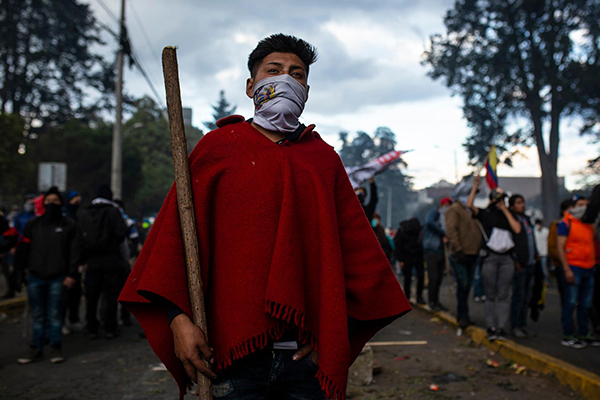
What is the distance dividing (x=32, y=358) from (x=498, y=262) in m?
6.00

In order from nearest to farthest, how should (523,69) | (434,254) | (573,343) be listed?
(573,343) → (434,254) → (523,69)

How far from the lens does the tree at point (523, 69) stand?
2755 cm

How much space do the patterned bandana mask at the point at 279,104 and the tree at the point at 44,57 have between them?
3762 cm

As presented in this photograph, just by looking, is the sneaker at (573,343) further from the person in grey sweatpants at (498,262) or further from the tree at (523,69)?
the tree at (523,69)

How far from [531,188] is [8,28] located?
314ft

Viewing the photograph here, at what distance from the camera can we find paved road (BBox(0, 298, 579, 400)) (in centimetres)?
534

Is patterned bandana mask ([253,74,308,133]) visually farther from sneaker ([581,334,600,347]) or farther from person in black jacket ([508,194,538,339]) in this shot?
sneaker ([581,334,600,347])

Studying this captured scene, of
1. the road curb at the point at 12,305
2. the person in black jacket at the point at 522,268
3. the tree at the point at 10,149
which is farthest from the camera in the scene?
the tree at the point at 10,149

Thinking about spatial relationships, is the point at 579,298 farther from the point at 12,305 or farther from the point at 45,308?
the point at 12,305

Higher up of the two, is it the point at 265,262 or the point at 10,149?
the point at 10,149

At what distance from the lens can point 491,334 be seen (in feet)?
23.7

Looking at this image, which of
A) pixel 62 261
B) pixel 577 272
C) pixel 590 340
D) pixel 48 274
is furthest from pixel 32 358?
pixel 590 340

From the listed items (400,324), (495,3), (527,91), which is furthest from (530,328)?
(495,3)

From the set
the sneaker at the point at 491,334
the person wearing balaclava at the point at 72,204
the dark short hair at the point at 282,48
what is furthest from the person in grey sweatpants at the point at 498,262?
the person wearing balaclava at the point at 72,204
